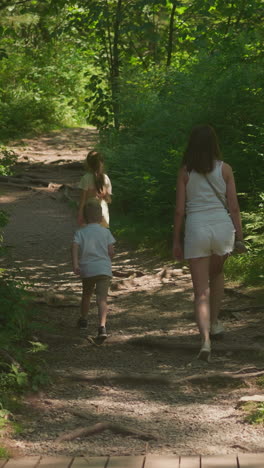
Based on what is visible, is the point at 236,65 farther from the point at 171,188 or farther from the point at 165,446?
the point at 165,446

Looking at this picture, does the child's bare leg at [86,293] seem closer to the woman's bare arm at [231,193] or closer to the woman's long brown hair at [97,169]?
the woman's bare arm at [231,193]

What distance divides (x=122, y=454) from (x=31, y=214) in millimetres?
11653

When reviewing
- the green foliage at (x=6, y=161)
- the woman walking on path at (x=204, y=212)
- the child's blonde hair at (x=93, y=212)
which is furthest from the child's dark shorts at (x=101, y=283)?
the green foliage at (x=6, y=161)

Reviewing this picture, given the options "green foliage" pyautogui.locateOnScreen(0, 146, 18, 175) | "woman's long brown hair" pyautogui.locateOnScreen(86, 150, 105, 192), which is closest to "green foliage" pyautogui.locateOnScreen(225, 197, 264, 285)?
"woman's long brown hair" pyautogui.locateOnScreen(86, 150, 105, 192)

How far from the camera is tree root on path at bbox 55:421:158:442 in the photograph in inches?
195

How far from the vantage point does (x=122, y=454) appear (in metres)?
4.65

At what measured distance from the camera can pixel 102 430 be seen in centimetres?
511

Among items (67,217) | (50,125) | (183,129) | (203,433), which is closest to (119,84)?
(67,217)

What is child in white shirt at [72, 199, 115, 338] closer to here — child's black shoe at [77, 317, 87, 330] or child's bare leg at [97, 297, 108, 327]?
child's bare leg at [97, 297, 108, 327]

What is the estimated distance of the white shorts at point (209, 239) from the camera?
22.1 feet

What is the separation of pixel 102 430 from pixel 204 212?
232 centimetres

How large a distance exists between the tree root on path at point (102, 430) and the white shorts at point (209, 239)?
6.72ft

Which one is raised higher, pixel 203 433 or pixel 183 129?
pixel 183 129

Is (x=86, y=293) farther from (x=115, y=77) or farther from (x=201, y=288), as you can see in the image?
(x=115, y=77)
